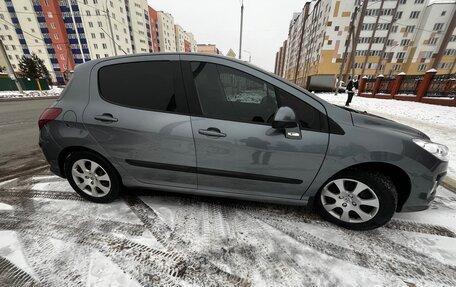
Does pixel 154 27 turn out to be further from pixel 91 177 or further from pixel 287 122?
pixel 287 122

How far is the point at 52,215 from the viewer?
2.06m

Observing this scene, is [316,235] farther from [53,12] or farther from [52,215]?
[53,12]

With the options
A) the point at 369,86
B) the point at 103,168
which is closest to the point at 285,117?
the point at 103,168

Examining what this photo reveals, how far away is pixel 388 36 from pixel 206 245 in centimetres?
5297

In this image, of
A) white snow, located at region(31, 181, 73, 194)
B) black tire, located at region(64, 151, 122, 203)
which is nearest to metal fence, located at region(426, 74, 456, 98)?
black tire, located at region(64, 151, 122, 203)

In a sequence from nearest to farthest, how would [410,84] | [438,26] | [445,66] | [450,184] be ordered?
[450,184]
[410,84]
[438,26]
[445,66]

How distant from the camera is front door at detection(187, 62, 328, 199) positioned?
68.4 inches

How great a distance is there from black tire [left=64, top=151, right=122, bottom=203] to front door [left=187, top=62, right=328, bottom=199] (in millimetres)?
1066

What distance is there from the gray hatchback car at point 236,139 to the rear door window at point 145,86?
11mm

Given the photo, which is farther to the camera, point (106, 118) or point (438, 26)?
point (438, 26)

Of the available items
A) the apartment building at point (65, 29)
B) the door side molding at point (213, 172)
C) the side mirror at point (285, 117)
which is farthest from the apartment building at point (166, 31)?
the side mirror at point (285, 117)

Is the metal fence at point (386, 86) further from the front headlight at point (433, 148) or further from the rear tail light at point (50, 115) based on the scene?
the rear tail light at point (50, 115)

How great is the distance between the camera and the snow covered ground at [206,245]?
57.4 inches

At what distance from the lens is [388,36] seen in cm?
3716
